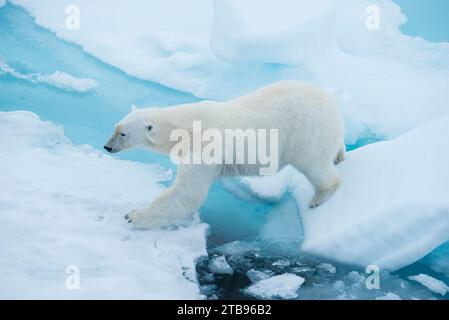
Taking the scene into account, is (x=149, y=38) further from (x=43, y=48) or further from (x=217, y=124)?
(x=217, y=124)

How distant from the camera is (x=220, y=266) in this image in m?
2.99

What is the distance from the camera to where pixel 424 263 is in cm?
318

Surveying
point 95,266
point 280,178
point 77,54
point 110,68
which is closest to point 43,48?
point 77,54

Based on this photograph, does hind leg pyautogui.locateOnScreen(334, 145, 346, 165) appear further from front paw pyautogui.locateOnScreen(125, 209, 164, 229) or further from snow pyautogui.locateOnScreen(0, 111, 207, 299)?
front paw pyautogui.locateOnScreen(125, 209, 164, 229)

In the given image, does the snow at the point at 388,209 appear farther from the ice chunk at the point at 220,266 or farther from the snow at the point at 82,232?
the snow at the point at 82,232

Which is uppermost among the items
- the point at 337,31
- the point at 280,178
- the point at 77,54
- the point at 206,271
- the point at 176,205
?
the point at 337,31

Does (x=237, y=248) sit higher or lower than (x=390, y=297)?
higher

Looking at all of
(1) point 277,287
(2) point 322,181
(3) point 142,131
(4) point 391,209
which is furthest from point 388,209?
(3) point 142,131

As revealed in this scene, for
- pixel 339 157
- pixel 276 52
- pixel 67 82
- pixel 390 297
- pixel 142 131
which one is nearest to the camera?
pixel 390 297

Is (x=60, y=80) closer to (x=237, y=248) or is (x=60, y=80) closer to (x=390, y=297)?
(x=237, y=248)

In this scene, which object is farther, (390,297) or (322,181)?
(322,181)

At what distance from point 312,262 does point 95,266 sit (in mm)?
1319

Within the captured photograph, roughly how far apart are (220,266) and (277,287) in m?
0.38

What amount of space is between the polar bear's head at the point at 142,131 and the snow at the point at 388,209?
38.7 inches
